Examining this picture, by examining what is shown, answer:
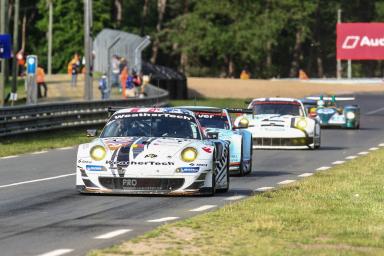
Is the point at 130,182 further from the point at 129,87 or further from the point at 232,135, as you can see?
the point at 129,87

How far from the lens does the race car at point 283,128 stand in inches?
1214

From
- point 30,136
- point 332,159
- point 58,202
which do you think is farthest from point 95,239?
point 30,136

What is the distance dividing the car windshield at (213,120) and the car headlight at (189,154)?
18.8 feet

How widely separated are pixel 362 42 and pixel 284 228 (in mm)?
85365

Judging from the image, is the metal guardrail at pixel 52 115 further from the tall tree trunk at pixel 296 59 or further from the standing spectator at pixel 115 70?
the tall tree trunk at pixel 296 59

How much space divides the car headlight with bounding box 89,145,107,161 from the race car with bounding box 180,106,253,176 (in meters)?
4.65

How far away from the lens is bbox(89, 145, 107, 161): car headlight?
677 inches

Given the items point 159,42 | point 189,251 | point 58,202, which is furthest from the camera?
point 159,42

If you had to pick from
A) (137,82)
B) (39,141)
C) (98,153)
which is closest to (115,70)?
(137,82)

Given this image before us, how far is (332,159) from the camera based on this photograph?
92.0ft

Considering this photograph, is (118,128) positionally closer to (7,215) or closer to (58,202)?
(58,202)

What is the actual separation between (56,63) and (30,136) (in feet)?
247

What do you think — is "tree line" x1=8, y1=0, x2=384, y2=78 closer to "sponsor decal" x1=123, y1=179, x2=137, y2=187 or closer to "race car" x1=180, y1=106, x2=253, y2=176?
"race car" x1=180, y1=106, x2=253, y2=176

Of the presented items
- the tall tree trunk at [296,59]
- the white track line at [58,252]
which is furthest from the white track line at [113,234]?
the tall tree trunk at [296,59]
